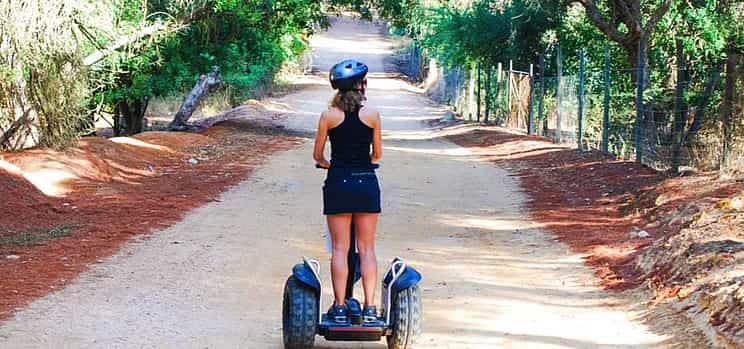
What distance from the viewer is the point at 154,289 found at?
8.72 m

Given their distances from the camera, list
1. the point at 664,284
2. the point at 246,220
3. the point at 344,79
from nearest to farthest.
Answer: the point at 344,79 → the point at 664,284 → the point at 246,220

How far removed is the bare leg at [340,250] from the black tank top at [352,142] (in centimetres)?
34

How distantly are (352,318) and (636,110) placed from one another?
38.8 feet

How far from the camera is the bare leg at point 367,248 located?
21.2 feet

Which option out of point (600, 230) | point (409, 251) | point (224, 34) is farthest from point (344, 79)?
point (224, 34)

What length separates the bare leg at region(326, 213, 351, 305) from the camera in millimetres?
6449

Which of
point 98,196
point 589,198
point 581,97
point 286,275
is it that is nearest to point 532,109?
point 581,97

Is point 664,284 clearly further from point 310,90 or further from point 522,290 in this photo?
point 310,90

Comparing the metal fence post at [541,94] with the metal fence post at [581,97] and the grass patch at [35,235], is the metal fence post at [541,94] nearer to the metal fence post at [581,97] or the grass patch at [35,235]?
the metal fence post at [581,97]

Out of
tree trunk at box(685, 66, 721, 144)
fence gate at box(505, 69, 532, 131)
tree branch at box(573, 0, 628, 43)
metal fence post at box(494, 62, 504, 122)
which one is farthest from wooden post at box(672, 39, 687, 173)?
metal fence post at box(494, 62, 504, 122)

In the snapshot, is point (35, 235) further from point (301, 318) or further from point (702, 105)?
point (702, 105)

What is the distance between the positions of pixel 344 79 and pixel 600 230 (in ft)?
19.8

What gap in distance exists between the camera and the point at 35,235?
37.6 feet

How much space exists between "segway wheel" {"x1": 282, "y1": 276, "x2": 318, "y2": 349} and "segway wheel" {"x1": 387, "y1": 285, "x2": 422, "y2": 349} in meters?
0.49
